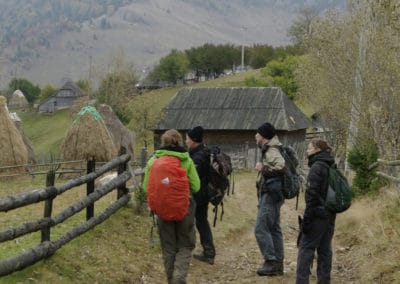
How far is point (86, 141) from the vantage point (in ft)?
95.7

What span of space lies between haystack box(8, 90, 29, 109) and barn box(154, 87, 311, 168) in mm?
71731

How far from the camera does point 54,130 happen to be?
269ft

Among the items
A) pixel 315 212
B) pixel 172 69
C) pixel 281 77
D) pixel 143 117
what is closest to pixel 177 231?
pixel 315 212

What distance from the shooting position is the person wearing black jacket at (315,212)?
723cm

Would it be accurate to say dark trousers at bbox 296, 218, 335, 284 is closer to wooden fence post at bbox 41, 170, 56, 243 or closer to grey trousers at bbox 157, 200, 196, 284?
grey trousers at bbox 157, 200, 196, 284

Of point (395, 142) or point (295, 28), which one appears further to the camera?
point (295, 28)

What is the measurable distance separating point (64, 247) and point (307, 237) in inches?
129

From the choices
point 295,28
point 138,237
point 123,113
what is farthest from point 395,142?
point 295,28

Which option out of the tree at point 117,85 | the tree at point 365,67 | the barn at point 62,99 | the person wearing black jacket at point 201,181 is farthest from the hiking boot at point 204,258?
the barn at point 62,99

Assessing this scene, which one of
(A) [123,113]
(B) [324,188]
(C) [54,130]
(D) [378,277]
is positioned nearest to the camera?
(B) [324,188]

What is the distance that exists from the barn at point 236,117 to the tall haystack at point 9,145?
1268 centimetres

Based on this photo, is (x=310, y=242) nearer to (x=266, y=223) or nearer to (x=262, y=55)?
(x=266, y=223)

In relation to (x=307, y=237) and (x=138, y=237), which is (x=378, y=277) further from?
(x=138, y=237)

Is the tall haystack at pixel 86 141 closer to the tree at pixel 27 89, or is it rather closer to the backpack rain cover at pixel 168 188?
the backpack rain cover at pixel 168 188
